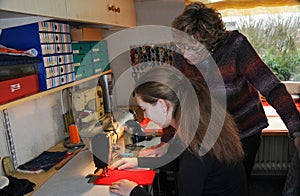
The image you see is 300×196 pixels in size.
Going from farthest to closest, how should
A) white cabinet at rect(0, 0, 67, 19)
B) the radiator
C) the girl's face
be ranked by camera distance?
1. the radiator
2. the girl's face
3. white cabinet at rect(0, 0, 67, 19)

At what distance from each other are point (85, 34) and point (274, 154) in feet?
6.60

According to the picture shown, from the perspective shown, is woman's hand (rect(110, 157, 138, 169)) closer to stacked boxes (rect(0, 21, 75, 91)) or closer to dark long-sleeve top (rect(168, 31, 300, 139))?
dark long-sleeve top (rect(168, 31, 300, 139))

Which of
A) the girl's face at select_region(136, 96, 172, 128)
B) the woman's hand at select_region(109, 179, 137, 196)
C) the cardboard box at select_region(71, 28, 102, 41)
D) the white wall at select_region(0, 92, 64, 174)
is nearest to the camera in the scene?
the girl's face at select_region(136, 96, 172, 128)

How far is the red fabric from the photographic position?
1314 mm

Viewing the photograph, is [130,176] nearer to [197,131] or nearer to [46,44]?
[197,131]

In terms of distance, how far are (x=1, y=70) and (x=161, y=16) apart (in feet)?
5.82

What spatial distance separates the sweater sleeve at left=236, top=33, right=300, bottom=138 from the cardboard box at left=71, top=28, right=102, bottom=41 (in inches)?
40.7

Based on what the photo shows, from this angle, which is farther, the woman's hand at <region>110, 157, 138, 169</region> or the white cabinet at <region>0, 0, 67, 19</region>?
the woman's hand at <region>110, 157, 138, 169</region>

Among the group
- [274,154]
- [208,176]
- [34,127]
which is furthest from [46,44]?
[274,154]

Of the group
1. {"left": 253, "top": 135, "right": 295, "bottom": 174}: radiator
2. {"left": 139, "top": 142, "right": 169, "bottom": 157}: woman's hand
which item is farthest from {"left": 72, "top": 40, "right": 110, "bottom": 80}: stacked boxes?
{"left": 253, "top": 135, "right": 295, "bottom": 174}: radiator

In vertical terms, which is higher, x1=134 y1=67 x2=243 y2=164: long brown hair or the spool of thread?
x1=134 y1=67 x2=243 y2=164: long brown hair

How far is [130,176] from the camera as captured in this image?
1.36 m

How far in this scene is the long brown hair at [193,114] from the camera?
3.31 ft

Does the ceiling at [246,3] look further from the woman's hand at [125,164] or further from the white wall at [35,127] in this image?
the woman's hand at [125,164]
